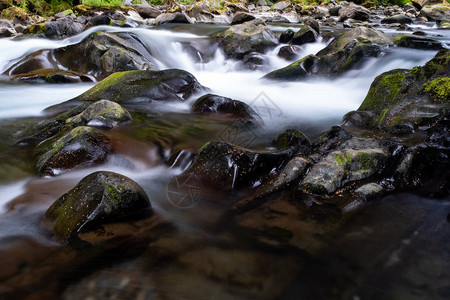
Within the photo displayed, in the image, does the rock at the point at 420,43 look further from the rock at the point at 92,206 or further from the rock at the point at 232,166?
the rock at the point at 92,206

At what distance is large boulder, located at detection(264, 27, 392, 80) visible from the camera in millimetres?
8945

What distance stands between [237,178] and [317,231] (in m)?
1.05

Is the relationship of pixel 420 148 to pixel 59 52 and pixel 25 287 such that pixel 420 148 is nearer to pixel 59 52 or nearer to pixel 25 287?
pixel 25 287

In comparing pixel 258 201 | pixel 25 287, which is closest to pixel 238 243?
pixel 258 201

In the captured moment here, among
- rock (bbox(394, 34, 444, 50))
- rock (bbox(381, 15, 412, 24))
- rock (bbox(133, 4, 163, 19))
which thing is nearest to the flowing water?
rock (bbox(394, 34, 444, 50))

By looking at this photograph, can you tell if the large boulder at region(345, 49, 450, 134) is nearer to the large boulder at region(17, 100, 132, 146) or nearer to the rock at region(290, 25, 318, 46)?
the large boulder at region(17, 100, 132, 146)

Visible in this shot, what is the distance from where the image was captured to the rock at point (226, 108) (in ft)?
19.4

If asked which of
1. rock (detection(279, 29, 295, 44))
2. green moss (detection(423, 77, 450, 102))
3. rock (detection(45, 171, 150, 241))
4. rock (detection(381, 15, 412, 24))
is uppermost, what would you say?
rock (detection(381, 15, 412, 24))

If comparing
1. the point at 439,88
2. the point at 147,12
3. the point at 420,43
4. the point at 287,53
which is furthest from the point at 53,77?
the point at 147,12

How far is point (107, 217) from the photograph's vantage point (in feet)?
9.59

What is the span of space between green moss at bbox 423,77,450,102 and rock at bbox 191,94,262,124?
8.30 feet

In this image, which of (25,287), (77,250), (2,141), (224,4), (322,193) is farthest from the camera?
(224,4)

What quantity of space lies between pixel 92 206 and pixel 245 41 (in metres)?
10.6

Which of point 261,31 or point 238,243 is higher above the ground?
point 261,31
